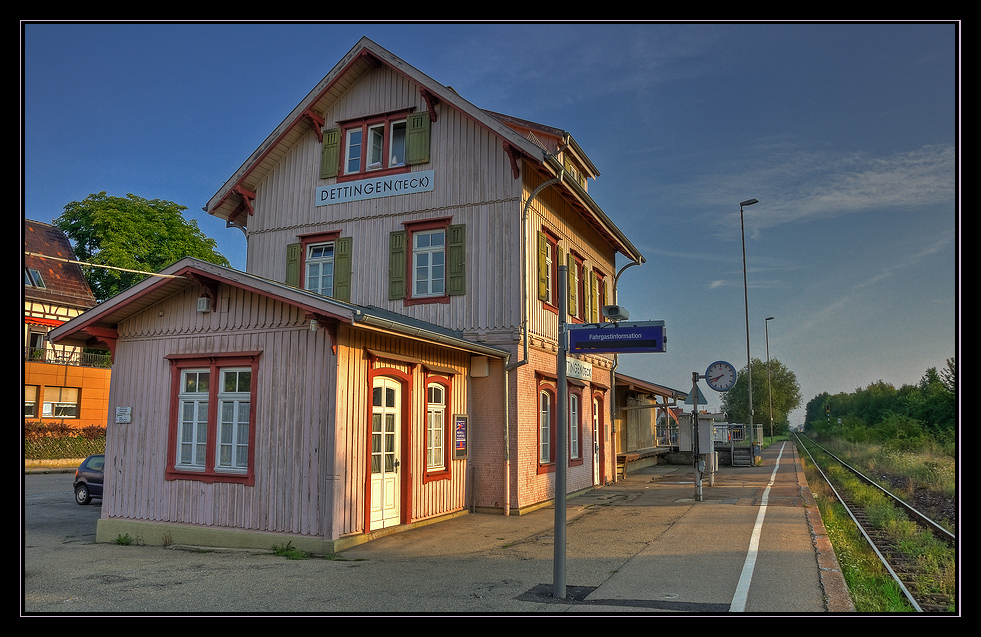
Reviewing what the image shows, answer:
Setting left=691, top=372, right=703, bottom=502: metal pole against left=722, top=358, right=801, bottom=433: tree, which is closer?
left=691, top=372, right=703, bottom=502: metal pole

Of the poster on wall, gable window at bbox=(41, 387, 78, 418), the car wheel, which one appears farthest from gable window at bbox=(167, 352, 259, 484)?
gable window at bbox=(41, 387, 78, 418)

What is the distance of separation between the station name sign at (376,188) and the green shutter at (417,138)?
30 centimetres

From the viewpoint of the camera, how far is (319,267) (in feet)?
55.0

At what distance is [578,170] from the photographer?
20938mm

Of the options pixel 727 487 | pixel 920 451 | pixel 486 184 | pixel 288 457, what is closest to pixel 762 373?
pixel 920 451

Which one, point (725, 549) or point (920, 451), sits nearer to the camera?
point (725, 549)

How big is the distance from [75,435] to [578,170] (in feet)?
81.0

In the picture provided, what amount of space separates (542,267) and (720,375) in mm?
4265

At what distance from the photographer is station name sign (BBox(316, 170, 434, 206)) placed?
15758 mm

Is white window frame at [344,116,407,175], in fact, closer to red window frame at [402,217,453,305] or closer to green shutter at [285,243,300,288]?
red window frame at [402,217,453,305]

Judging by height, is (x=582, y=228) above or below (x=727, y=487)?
above

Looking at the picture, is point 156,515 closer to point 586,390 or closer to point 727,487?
point 586,390

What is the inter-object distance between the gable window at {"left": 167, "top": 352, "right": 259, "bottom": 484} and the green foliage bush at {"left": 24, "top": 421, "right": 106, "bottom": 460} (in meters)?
20.9

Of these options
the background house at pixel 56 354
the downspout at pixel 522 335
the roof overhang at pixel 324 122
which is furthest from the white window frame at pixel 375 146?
the background house at pixel 56 354
